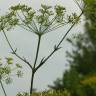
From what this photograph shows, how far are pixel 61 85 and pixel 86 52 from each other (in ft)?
75.7

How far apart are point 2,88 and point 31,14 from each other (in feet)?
8.11

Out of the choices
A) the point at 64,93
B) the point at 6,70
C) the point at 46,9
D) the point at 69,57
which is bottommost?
the point at 64,93

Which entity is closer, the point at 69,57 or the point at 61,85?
the point at 69,57

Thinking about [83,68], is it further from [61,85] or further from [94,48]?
[61,85]

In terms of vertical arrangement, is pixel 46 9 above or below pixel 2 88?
above

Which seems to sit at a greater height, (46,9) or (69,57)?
(69,57)

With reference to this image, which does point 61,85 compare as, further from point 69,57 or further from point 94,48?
point 94,48

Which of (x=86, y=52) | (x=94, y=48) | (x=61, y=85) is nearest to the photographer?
(x=94, y=48)

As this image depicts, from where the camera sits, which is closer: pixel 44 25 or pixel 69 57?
pixel 44 25

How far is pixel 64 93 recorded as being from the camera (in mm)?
15695

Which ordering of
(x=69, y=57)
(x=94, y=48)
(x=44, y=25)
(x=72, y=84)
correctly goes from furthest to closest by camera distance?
(x=72, y=84) → (x=69, y=57) → (x=94, y=48) → (x=44, y=25)

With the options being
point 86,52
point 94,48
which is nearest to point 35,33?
point 94,48

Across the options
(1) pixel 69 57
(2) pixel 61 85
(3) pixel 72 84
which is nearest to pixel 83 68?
(1) pixel 69 57

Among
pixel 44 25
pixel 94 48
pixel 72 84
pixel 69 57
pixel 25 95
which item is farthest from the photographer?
pixel 72 84
